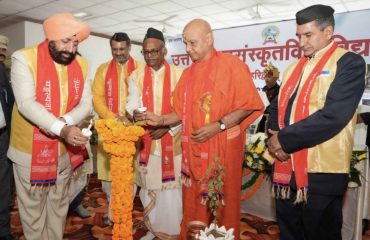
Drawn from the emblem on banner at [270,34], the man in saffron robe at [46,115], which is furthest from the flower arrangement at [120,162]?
the emblem on banner at [270,34]

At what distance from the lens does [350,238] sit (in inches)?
110

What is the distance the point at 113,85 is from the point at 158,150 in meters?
0.97

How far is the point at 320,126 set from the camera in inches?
66.9

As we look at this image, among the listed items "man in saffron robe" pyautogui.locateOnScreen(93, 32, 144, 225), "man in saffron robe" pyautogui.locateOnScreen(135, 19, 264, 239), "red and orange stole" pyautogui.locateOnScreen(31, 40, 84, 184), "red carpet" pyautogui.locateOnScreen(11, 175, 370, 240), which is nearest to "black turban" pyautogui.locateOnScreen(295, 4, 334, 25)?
"man in saffron robe" pyautogui.locateOnScreen(135, 19, 264, 239)

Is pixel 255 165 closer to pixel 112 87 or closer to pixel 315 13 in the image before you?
pixel 112 87

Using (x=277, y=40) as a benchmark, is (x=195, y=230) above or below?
below

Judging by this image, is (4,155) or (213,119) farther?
(4,155)

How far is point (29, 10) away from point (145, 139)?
6831 mm

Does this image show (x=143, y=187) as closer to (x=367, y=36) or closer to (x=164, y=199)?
(x=164, y=199)

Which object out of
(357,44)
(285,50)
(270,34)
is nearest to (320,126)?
(357,44)

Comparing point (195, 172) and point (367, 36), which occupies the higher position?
point (367, 36)

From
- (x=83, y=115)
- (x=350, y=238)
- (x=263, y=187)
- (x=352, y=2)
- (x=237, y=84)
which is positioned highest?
(x=352, y=2)

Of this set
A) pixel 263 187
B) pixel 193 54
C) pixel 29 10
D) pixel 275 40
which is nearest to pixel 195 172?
pixel 193 54

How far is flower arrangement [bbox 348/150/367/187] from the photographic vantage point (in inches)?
104
